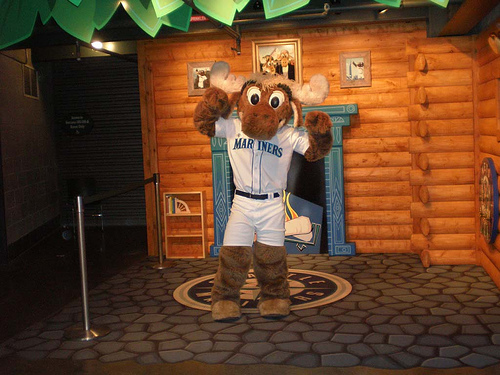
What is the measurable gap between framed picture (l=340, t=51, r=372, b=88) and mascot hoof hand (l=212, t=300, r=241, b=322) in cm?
326

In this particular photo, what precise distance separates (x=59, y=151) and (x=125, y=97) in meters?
1.47

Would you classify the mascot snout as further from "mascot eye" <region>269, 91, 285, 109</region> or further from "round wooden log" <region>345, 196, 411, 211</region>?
"round wooden log" <region>345, 196, 411, 211</region>

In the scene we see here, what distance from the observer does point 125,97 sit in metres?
10.1

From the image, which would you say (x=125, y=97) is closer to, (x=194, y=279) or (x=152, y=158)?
(x=152, y=158)

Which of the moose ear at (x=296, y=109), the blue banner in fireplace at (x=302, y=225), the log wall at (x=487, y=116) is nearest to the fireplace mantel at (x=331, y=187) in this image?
the blue banner in fireplace at (x=302, y=225)

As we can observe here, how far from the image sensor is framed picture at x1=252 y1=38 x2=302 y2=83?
6863mm

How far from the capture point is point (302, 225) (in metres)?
6.89

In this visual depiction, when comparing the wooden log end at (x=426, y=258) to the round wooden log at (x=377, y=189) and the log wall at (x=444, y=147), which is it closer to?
the log wall at (x=444, y=147)

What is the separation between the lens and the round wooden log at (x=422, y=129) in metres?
6.25

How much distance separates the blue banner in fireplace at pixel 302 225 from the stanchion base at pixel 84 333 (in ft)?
9.35

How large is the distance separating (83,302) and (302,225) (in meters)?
3.09

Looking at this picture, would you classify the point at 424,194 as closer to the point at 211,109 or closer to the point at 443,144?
the point at 443,144

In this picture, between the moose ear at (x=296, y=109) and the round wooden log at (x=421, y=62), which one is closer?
the moose ear at (x=296, y=109)

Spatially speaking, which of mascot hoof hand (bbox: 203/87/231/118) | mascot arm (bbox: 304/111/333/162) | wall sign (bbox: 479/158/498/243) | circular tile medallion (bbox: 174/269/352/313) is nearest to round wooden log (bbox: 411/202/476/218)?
wall sign (bbox: 479/158/498/243)
